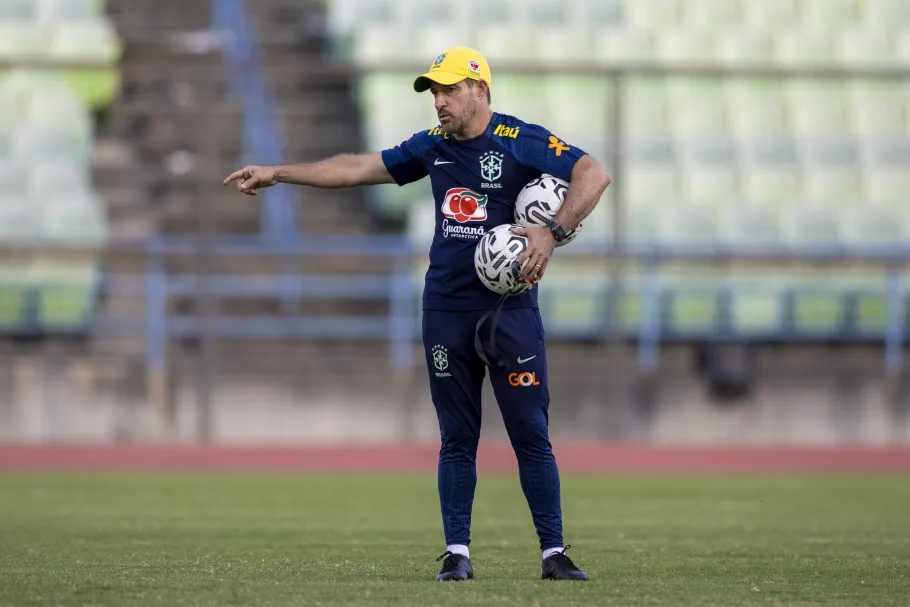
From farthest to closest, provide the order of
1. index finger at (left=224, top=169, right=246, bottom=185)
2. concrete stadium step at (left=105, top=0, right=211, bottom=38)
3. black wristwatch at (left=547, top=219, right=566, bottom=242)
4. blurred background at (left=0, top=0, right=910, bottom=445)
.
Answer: concrete stadium step at (left=105, top=0, right=211, bottom=38)
blurred background at (left=0, top=0, right=910, bottom=445)
index finger at (left=224, top=169, right=246, bottom=185)
black wristwatch at (left=547, top=219, right=566, bottom=242)

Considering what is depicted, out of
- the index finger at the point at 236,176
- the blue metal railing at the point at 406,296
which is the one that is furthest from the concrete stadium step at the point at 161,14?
the index finger at the point at 236,176

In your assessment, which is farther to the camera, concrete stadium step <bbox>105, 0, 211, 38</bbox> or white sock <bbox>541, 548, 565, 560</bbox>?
concrete stadium step <bbox>105, 0, 211, 38</bbox>

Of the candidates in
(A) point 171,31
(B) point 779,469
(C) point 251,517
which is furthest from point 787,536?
(A) point 171,31

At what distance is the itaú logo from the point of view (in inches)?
218

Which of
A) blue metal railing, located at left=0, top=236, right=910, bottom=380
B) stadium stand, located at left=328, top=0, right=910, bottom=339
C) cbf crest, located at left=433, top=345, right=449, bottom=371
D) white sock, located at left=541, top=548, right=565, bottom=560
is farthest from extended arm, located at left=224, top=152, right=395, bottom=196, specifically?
stadium stand, located at left=328, top=0, right=910, bottom=339

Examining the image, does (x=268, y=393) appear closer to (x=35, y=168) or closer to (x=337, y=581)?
→ (x=35, y=168)

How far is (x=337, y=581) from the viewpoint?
5398mm

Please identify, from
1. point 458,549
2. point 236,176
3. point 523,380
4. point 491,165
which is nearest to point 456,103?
point 491,165

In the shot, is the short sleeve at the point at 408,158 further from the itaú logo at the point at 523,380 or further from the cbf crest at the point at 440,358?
the itaú logo at the point at 523,380

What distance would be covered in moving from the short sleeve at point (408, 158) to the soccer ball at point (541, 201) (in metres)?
0.42

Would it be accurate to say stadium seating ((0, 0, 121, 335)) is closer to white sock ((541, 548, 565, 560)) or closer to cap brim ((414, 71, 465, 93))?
cap brim ((414, 71, 465, 93))

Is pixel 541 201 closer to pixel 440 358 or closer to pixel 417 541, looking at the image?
pixel 440 358

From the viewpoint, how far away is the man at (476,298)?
551 centimetres

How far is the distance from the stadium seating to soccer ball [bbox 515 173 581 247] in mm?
8465
